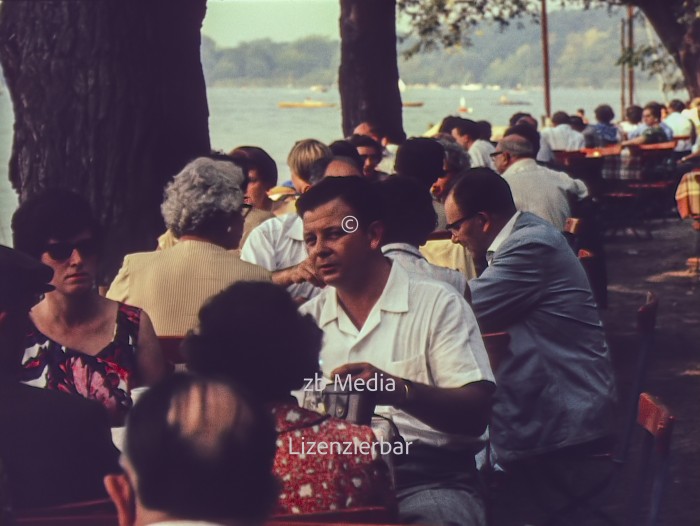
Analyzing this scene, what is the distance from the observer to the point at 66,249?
172 inches

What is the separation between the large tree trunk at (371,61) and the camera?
16766mm

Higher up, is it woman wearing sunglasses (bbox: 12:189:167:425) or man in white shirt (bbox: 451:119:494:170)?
woman wearing sunglasses (bbox: 12:189:167:425)

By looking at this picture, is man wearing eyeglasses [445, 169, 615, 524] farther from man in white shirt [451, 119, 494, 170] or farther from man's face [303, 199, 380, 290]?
man in white shirt [451, 119, 494, 170]

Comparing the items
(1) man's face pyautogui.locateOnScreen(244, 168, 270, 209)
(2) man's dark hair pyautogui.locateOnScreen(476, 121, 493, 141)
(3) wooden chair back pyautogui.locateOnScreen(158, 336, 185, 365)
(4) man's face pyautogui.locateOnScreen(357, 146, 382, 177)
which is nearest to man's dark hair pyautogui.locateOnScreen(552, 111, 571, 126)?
(2) man's dark hair pyautogui.locateOnScreen(476, 121, 493, 141)

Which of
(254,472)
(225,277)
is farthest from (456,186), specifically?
(254,472)

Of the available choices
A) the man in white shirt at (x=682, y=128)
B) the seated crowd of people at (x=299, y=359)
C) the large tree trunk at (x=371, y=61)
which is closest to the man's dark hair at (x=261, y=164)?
the seated crowd of people at (x=299, y=359)

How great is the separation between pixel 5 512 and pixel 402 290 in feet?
5.43

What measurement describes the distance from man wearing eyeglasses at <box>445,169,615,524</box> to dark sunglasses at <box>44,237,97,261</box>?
157 centimetres

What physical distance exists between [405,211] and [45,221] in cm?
135

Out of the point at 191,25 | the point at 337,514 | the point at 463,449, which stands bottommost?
the point at 463,449

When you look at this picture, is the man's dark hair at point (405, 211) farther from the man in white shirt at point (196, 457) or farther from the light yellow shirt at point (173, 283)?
the man in white shirt at point (196, 457)

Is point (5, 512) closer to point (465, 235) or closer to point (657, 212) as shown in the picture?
point (465, 235)

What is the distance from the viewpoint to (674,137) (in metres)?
20.8

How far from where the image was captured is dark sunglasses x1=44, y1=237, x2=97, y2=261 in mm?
4348
